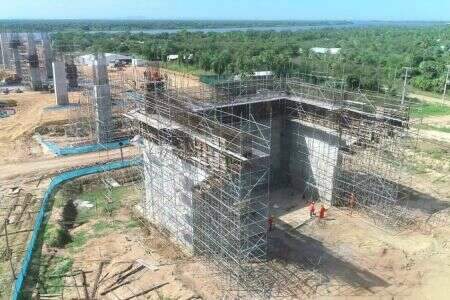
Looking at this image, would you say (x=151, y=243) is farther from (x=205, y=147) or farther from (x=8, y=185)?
(x=8, y=185)

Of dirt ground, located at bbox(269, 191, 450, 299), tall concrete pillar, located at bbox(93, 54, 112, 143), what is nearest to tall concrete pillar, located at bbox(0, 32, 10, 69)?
tall concrete pillar, located at bbox(93, 54, 112, 143)

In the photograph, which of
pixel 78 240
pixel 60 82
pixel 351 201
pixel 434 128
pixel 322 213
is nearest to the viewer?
pixel 78 240

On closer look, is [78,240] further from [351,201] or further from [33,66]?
[33,66]

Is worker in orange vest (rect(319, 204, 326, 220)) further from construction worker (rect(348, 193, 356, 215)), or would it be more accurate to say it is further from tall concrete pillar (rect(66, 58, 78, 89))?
tall concrete pillar (rect(66, 58, 78, 89))

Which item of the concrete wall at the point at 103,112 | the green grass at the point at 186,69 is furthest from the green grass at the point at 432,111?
the green grass at the point at 186,69

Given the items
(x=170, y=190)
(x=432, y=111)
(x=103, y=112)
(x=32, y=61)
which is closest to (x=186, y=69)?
(x=32, y=61)

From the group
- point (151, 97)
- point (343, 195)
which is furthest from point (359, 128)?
point (151, 97)
